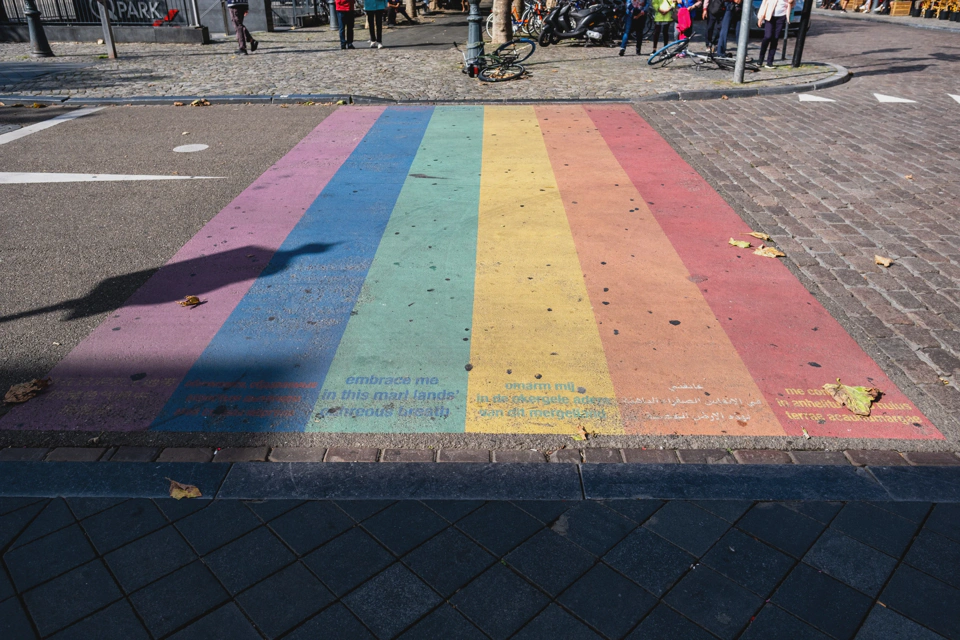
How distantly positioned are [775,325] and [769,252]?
1333 millimetres

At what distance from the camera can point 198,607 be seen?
2.71 meters

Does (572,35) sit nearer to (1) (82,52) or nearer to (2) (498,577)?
(1) (82,52)

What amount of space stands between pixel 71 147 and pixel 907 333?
10.2 metres

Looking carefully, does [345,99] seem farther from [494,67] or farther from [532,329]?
[532,329]

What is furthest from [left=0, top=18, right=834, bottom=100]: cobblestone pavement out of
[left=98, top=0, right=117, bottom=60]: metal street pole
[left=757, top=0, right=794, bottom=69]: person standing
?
[left=757, top=0, right=794, bottom=69]: person standing

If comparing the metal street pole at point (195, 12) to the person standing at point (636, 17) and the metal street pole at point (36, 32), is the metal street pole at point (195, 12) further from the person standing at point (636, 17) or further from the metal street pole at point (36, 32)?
the person standing at point (636, 17)

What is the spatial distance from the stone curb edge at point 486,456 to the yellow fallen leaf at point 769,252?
105 inches

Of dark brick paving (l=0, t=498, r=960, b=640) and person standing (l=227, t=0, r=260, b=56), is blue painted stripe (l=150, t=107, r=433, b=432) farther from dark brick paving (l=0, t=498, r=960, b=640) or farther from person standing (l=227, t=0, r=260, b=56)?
person standing (l=227, t=0, r=260, b=56)

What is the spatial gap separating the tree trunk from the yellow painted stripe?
12634 mm

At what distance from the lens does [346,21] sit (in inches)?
726

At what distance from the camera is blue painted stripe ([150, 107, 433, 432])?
13.1ft

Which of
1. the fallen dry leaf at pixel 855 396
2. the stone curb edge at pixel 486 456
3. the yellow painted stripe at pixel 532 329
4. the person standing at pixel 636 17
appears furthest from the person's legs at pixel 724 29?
the stone curb edge at pixel 486 456

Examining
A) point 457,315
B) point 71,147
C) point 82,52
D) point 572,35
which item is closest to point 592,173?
point 457,315

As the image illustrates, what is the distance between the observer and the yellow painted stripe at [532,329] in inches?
156
